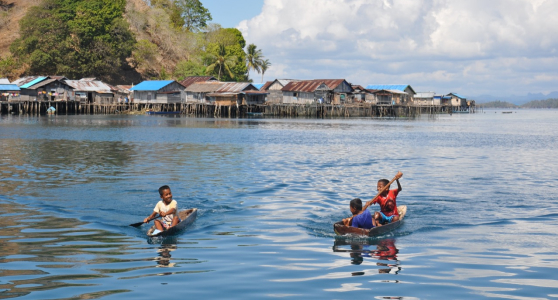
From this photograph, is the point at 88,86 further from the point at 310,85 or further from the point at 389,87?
the point at 389,87

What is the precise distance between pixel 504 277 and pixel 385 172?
1586 cm

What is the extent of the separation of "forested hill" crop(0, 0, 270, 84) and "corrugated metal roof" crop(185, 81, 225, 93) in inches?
417

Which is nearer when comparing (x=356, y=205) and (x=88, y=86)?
(x=356, y=205)

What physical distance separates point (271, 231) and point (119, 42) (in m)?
87.8

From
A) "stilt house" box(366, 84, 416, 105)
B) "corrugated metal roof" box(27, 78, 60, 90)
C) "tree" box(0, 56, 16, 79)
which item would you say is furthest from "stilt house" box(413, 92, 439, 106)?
"tree" box(0, 56, 16, 79)

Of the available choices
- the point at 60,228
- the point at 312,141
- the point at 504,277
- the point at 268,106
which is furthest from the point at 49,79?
the point at 504,277

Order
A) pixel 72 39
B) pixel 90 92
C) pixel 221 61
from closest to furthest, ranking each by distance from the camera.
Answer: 1. pixel 90 92
2. pixel 72 39
3. pixel 221 61

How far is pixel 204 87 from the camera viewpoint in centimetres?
8812

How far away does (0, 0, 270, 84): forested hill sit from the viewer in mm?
87125

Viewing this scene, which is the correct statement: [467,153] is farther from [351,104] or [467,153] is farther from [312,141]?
[351,104]

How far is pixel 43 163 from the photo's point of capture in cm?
2625

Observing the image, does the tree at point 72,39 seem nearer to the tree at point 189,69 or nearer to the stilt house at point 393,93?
the tree at point 189,69

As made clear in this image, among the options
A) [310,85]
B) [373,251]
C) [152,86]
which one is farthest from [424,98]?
[373,251]

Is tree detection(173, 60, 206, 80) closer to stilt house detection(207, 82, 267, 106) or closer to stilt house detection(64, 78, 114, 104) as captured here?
stilt house detection(207, 82, 267, 106)
